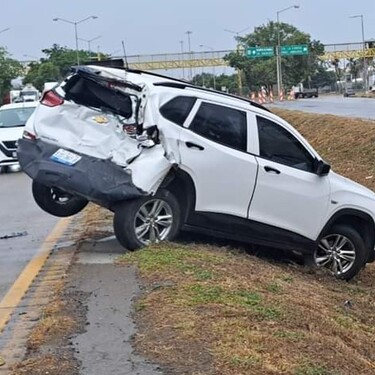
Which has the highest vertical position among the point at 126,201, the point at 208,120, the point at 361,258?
the point at 208,120

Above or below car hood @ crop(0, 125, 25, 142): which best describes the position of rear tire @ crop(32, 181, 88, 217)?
below

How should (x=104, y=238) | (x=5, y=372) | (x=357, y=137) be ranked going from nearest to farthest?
(x=5, y=372)
(x=104, y=238)
(x=357, y=137)

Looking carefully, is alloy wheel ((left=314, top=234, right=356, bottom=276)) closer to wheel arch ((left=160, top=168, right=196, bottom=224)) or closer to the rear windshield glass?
wheel arch ((left=160, top=168, right=196, bottom=224))

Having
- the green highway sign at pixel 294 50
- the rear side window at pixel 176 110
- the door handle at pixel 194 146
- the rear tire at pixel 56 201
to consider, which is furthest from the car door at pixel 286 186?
the green highway sign at pixel 294 50

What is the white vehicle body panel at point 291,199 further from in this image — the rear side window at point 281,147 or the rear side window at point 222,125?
the rear side window at point 222,125

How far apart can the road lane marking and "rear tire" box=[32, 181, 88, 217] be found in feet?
1.20

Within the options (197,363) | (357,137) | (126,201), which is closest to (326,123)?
(357,137)

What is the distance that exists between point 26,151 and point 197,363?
496 cm

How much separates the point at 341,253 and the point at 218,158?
2.10 metres

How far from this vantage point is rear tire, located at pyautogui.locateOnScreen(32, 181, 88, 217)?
10875 mm

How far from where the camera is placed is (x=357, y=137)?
2203cm

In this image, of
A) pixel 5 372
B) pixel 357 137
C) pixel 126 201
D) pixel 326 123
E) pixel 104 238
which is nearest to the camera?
pixel 5 372

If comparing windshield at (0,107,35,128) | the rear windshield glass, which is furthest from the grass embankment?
windshield at (0,107,35,128)

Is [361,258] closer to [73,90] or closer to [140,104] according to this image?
[140,104]
